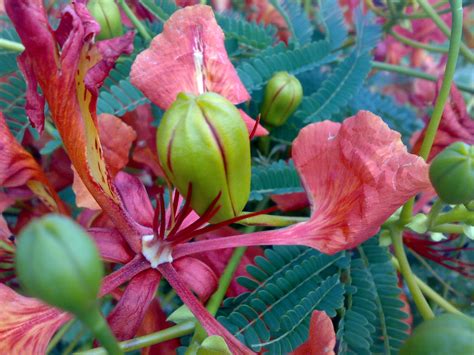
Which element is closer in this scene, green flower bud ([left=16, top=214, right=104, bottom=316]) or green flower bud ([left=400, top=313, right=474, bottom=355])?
green flower bud ([left=16, top=214, right=104, bottom=316])

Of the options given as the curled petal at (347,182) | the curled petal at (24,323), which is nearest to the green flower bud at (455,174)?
the curled petal at (347,182)

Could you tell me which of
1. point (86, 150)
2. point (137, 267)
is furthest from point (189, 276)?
point (86, 150)

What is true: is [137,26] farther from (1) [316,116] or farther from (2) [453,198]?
(2) [453,198]

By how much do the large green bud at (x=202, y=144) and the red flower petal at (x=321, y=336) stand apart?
0.50 ft

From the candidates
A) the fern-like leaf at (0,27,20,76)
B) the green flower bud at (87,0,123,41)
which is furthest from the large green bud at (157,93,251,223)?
the fern-like leaf at (0,27,20,76)

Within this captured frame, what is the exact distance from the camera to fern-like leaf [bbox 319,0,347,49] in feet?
2.99

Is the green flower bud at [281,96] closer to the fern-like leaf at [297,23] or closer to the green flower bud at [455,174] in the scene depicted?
the fern-like leaf at [297,23]

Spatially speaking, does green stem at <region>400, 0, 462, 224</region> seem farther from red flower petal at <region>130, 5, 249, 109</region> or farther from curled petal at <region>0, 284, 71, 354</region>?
curled petal at <region>0, 284, 71, 354</region>

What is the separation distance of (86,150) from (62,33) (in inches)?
4.5

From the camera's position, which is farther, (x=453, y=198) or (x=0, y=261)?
(x=0, y=261)

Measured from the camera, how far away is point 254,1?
1196 mm

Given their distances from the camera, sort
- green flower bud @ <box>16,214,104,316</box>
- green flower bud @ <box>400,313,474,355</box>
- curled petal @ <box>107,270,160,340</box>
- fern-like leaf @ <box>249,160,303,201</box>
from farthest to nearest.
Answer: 1. fern-like leaf @ <box>249,160,303,201</box>
2. curled petal @ <box>107,270,160,340</box>
3. green flower bud @ <box>400,313,474,355</box>
4. green flower bud @ <box>16,214,104,316</box>

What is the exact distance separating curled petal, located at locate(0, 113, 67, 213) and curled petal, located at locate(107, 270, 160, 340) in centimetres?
21

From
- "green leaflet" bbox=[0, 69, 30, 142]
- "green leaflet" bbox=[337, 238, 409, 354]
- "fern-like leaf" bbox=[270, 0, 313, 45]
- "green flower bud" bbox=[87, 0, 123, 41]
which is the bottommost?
"green leaflet" bbox=[337, 238, 409, 354]
